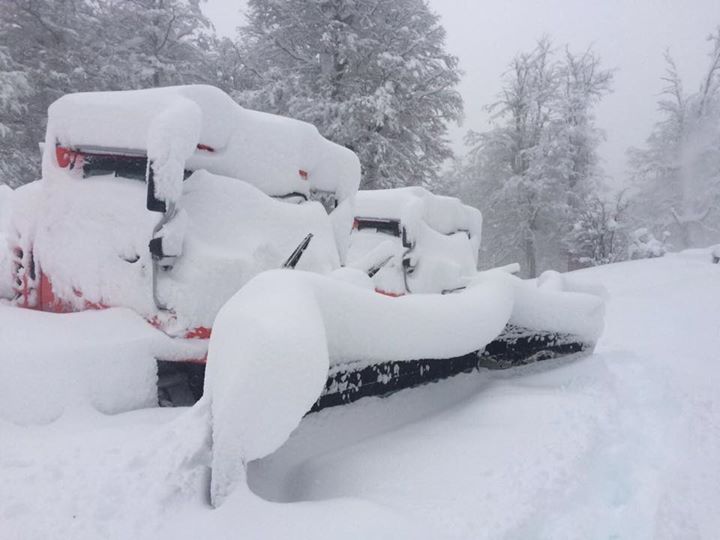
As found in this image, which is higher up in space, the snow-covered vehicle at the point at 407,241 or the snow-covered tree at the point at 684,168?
the snow-covered tree at the point at 684,168

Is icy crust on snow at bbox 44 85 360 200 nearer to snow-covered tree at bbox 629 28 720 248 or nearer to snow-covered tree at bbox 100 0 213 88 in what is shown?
snow-covered tree at bbox 100 0 213 88

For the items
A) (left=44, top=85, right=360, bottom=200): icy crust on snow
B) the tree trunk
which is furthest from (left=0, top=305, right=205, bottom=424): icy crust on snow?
the tree trunk

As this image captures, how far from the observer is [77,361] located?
209 cm

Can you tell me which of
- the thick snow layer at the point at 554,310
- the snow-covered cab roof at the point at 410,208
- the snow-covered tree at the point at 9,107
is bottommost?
the thick snow layer at the point at 554,310

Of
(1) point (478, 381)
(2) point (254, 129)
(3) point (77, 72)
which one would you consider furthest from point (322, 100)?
(1) point (478, 381)

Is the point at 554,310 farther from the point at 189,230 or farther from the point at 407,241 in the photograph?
the point at 407,241

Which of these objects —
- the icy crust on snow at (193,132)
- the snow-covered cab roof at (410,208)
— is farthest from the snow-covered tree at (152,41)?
the icy crust on snow at (193,132)

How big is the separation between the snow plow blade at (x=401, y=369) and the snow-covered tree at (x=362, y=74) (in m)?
9.94

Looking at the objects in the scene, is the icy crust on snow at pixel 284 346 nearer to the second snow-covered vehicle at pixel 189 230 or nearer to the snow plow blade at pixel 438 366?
the second snow-covered vehicle at pixel 189 230

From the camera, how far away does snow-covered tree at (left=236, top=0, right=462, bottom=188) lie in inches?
494

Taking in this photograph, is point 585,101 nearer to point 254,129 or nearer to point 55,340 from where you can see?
point 254,129

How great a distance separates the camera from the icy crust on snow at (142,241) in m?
2.46

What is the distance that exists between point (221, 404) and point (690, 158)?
32244 mm

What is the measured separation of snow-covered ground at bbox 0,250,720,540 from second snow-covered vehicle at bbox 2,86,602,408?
28cm
